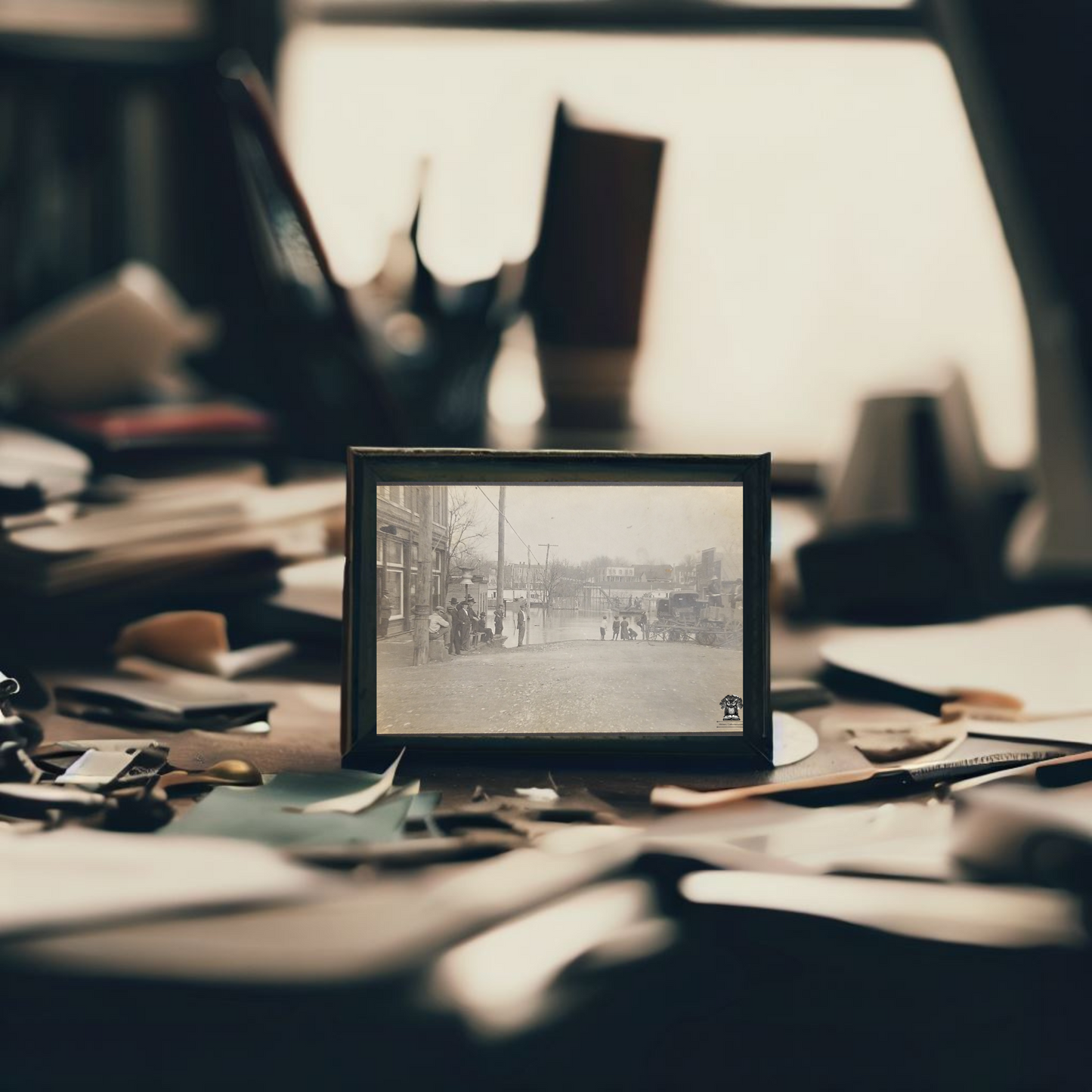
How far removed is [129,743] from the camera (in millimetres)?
393

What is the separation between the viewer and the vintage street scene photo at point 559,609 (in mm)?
379

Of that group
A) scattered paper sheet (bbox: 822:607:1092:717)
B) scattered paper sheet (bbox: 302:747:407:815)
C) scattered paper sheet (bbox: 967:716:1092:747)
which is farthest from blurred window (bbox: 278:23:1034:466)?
scattered paper sheet (bbox: 302:747:407:815)

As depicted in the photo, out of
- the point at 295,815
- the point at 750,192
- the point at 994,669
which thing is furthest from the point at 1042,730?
the point at 750,192

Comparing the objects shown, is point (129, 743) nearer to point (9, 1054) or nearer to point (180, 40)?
point (9, 1054)

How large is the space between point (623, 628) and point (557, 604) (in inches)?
1.1

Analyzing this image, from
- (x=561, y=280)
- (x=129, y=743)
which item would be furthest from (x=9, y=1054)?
(x=561, y=280)

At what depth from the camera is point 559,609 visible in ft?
1.26

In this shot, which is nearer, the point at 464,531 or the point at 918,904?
the point at 918,904

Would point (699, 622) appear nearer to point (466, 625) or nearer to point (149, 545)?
point (466, 625)

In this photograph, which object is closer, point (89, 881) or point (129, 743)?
point (89, 881)

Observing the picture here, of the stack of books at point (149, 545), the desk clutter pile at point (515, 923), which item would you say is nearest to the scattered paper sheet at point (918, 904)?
the desk clutter pile at point (515, 923)

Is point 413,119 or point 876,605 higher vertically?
point 413,119

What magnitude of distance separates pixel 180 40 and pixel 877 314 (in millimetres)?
860

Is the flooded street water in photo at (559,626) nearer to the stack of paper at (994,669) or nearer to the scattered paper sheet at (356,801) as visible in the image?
the scattered paper sheet at (356,801)
